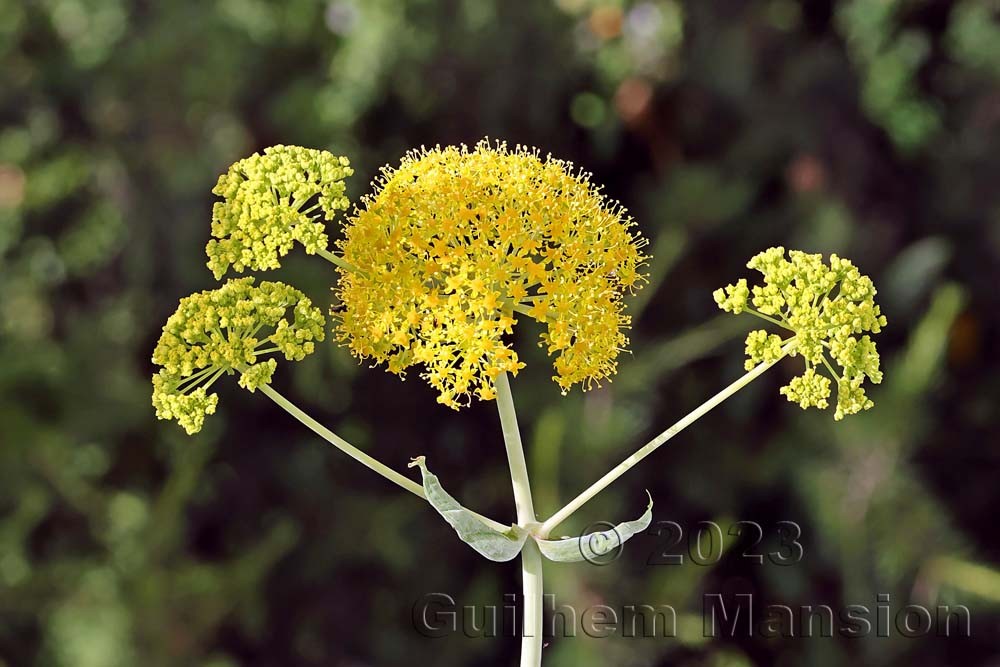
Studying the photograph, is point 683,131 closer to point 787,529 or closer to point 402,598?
point 787,529

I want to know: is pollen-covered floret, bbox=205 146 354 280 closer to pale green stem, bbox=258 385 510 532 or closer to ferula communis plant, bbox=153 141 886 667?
ferula communis plant, bbox=153 141 886 667

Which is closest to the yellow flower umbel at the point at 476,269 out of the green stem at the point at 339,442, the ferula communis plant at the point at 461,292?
the ferula communis plant at the point at 461,292

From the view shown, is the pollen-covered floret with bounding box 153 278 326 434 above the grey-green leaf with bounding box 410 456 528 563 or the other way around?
above

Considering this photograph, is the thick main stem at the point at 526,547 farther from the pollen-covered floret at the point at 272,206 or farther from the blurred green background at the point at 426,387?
the blurred green background at the point at 426,387

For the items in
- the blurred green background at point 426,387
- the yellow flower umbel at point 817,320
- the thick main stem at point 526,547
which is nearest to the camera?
the thick main stem at point 526,547

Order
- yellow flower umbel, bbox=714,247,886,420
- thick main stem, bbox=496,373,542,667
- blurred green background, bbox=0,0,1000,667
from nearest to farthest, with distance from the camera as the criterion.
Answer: thick main stem, bbox=496,373,542,667 → yellow flower umbel, bbox=714,247,886,420 → blurred green background, bbox=0,0,1000,667

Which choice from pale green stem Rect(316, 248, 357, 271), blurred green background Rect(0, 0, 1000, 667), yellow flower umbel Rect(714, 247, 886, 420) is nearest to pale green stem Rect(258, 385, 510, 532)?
pale green stem Rect(316, 248, 357, 271)

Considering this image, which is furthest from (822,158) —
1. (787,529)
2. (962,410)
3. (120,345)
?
(120,345)

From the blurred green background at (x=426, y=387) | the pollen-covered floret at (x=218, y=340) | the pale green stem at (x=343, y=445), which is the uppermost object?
the blurred green background at (x=426, y=387)
